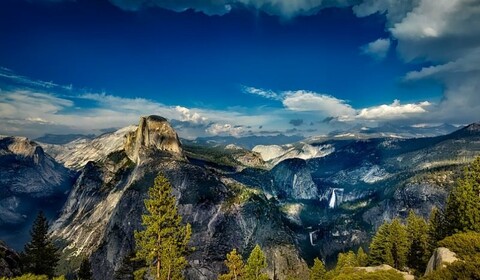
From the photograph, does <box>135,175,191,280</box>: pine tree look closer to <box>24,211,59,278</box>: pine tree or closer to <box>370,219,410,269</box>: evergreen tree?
<box>24,211,59,278</box>: pine tree

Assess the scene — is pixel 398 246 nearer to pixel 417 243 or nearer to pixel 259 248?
pixel 417 243

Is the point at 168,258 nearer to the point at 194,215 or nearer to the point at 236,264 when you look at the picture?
the point at 236,264

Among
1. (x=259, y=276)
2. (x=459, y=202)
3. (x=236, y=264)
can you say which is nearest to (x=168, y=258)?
(x=236, y=264)

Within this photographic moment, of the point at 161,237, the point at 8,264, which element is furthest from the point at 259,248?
the point at 8,264

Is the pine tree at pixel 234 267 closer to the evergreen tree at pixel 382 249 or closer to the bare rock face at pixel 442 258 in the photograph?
the bare rock face at pixel 442 258

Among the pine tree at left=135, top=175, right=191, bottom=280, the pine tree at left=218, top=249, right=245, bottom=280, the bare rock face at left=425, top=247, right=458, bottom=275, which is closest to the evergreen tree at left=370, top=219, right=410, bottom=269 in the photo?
the pine tree at left=218, top=249, right=245, bottom=280

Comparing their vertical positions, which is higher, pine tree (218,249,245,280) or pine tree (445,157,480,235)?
pine tree (445,157,480,235)

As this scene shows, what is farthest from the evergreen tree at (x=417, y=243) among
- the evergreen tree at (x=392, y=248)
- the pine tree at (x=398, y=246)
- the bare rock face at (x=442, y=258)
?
the bare rock face at (x=442, y=258)
